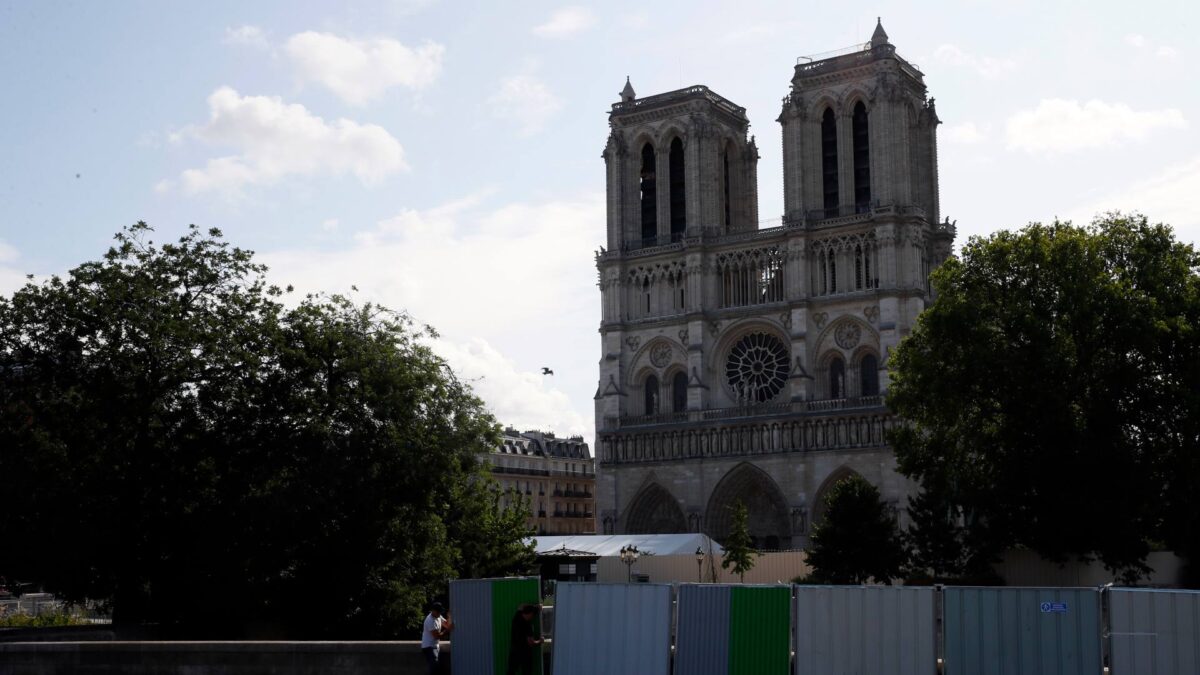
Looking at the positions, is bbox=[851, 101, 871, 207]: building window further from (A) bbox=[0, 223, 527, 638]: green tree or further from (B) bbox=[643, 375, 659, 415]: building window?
(A) bbox=[0, 223, 527, 638]: green tree

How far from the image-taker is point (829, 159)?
73062mm

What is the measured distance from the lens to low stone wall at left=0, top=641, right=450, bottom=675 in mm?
21750

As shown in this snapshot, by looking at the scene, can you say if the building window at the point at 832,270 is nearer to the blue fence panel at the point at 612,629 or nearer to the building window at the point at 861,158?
the building window at the point at 861,158

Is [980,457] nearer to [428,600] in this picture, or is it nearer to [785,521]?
[428,600]

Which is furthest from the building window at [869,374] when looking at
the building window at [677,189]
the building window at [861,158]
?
the building window at [677,189]

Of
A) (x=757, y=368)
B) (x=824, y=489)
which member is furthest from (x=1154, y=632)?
(x=757, y=368)

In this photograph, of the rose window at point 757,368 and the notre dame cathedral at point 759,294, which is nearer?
the notre dame cathedral at point 759,294

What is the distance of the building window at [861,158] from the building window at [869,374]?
7.61m

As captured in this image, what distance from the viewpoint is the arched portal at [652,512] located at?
74.0 metres

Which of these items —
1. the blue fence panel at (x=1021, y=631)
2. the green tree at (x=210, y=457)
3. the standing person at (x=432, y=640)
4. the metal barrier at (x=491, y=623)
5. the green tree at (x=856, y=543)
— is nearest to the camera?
the blue fence panel at (x=1021, y=631)

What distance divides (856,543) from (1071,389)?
36.7ft

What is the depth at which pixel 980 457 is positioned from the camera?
43594 millimetres

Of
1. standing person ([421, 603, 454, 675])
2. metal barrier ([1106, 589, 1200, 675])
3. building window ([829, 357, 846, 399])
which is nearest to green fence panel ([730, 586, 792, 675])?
metal barrier ([1106, 589, 1200, 675])

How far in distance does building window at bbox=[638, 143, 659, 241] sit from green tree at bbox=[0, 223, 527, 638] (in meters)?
43.8
